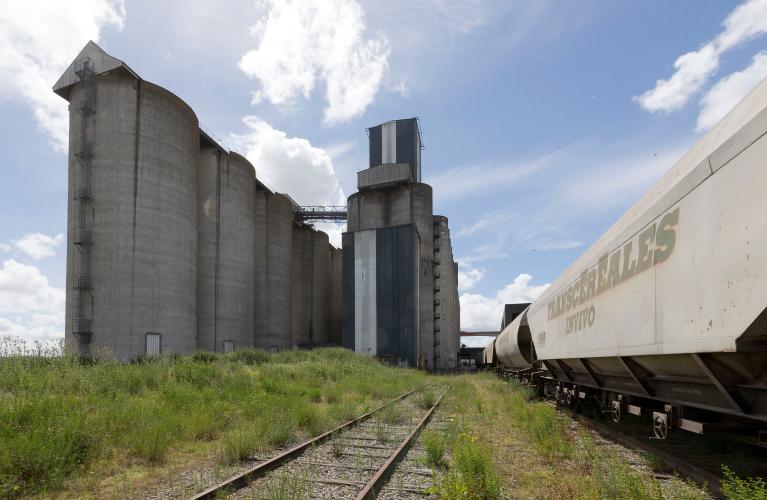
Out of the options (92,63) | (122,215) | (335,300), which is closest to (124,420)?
(122,215)

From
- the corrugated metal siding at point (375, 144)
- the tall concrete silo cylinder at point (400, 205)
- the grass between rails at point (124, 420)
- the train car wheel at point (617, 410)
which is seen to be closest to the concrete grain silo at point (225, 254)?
the tall concrete silo cylinder at point (400, 205)

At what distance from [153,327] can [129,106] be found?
618 inches

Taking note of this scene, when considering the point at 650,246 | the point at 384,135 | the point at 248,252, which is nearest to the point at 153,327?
the point at 248,252

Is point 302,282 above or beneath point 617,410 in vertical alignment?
above

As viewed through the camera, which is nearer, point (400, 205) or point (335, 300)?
point (400, 205)

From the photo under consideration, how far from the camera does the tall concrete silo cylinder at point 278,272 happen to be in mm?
51875

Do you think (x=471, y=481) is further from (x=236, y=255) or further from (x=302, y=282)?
(x=302, y=282)

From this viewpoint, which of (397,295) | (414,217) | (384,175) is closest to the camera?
(397,295)

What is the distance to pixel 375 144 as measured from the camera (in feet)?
202

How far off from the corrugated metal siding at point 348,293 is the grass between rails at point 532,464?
1510 inches

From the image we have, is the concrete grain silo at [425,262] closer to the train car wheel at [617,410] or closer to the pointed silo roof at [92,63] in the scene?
the pointed silo roof at [92,63]

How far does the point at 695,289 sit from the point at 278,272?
2032 inches

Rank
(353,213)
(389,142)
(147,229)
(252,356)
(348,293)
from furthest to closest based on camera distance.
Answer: (389,142)
(353,213)
(348,293)
(147,229)
(252,356)

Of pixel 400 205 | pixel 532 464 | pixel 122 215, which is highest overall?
pixel 400 205
